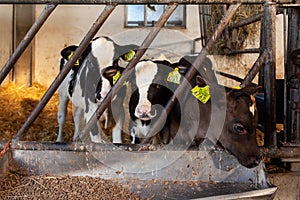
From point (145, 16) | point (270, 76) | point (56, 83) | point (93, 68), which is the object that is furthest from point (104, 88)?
point (145, 16)

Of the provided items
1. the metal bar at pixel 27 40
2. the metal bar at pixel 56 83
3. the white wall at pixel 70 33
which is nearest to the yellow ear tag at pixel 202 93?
the metal bar at pixel 56 83

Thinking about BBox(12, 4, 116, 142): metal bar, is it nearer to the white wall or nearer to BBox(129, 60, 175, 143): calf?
BBox(129, 60, 175, 143): calf

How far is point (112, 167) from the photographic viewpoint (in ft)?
8.02

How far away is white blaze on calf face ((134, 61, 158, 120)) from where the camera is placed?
9.54 ft

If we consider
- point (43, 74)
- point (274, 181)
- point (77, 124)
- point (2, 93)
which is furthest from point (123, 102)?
point (43, 74)

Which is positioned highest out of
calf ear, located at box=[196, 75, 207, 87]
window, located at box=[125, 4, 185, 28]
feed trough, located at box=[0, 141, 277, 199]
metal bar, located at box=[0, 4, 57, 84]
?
window, located at box=[125, 4, 185, 28]

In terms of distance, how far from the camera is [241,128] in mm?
2639

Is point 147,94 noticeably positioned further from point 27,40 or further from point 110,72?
point 27,40

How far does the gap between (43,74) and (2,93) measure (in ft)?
3.03

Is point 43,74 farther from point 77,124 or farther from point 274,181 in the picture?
point 274,181

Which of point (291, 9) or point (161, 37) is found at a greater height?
point (161, 37)

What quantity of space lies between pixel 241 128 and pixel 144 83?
86 cm

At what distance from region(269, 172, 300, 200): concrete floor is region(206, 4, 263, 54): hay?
2.67 meters

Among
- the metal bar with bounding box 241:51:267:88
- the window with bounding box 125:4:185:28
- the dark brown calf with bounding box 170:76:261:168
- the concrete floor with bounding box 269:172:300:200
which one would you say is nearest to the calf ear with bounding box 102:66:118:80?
the dark brown calf with bounding box 170:76:261:168
